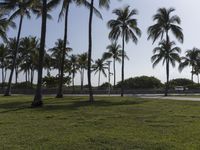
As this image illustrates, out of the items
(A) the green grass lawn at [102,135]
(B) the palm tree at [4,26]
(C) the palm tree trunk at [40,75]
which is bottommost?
(A) the green grass lawn at [102,135]

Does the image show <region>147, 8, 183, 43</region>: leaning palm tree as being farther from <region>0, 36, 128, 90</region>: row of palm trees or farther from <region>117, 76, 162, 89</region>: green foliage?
<region>117, 76, 162, 89</region>: green foliage

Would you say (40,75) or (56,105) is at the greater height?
(40,75)

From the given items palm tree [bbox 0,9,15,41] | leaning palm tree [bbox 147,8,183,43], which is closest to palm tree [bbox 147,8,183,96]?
leaning palm tree [bbox 147,8,183,43]

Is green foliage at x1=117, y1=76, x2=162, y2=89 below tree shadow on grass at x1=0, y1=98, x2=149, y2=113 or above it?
above

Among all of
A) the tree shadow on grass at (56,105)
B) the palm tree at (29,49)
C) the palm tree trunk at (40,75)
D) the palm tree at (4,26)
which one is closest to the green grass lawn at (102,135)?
the tree shadow on grass at (56,105)

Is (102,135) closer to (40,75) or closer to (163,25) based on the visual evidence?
(40,75)

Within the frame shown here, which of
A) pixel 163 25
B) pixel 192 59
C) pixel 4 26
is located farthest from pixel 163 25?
pixel 192 59

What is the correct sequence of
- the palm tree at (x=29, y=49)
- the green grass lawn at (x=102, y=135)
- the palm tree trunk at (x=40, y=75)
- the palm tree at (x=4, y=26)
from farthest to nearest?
the palm tree at (x=29, y=49), the palm tree at (x=4, y=26), the palm tree trunk at (x=40, y=75), the green grass lawn at (x=102, y=135)

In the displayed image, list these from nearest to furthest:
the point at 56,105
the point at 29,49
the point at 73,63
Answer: the point at 56,105 < the point at 29,49 < the point at 73,63

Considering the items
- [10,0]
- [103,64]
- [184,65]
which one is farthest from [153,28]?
[103,64]

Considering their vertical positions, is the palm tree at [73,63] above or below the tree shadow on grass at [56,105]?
above

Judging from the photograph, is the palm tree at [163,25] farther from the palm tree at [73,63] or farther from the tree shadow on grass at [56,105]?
the palm tree at [73,63]

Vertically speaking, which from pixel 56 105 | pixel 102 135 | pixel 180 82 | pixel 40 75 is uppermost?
pixel 180 82

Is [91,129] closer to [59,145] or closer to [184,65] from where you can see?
[59,145]
